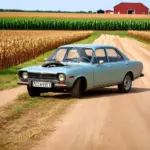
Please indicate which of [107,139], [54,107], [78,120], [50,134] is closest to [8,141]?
[50,134]

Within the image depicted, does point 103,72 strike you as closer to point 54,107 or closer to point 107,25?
point 54,107

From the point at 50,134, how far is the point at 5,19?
10302 cm

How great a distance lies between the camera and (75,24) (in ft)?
371

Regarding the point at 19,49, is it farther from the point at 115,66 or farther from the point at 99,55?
the point at 99,55

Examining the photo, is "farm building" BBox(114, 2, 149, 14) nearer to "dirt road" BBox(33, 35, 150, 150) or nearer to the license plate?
"dirt road" BBox(33, 35, 150, 150)

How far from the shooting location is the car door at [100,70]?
13.5 metres

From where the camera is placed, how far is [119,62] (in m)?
14.7

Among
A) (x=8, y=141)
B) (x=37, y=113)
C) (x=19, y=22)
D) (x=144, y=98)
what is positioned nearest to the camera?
(x=8, y=141)

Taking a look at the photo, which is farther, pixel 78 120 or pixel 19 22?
pixel 19 22

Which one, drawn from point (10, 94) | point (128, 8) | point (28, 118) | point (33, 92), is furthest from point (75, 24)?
point (28, 118)

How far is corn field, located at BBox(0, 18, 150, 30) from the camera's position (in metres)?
110

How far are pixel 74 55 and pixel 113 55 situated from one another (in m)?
1.48

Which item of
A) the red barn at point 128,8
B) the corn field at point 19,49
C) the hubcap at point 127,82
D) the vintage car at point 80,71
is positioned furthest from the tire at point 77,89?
the red barn at point 128,8

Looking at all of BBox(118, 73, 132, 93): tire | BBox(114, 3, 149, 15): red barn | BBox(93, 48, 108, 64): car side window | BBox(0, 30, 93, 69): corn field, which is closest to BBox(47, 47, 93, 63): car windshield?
BBox(93, 48, 108, 64): car side window
